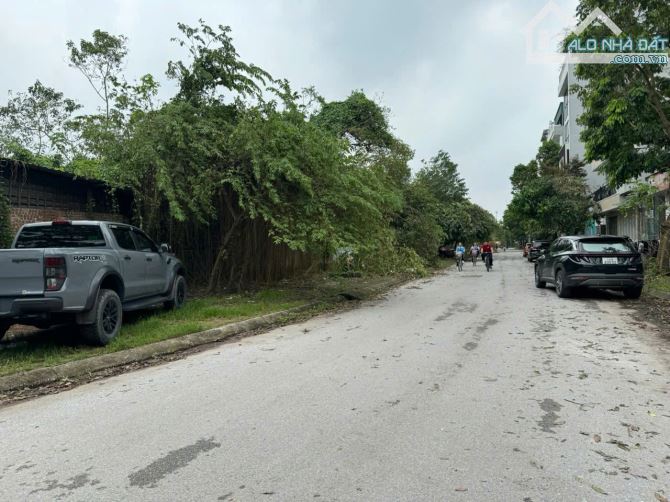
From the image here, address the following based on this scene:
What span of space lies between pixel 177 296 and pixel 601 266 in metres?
10.1

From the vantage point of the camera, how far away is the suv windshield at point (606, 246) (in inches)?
494

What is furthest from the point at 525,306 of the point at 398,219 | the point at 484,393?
the point at 398,219

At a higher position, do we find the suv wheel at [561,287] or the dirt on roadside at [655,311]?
the suv wheel at [561,287]

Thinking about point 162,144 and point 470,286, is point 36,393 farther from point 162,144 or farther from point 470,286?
point 470,286

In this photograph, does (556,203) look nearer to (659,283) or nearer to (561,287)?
(659,283)

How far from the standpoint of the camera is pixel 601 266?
1251 cm

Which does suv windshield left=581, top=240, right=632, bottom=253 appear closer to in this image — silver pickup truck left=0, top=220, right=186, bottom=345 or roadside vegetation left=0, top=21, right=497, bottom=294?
roadside vegetation left=0, top=21, right=497, bottom=294

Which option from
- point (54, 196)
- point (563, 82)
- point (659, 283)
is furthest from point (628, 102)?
point (563, 82)

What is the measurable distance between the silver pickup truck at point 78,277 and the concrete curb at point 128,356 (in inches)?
24.9

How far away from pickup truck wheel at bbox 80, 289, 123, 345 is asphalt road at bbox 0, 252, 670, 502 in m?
1.18

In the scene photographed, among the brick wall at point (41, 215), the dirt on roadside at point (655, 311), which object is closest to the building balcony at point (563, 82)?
the dirt on roadside at point (655, 311)

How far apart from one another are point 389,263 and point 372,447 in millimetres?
13760

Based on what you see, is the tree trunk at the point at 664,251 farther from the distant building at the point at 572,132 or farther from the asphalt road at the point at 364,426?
the distant building at the point at 572,132

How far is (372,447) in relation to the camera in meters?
3.81
